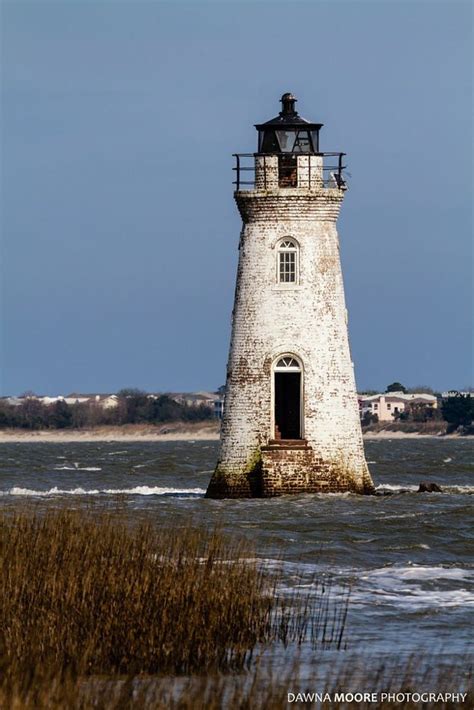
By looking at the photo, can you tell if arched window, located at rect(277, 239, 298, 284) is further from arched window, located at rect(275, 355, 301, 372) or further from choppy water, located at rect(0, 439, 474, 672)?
choppy water, located at rect(0, 439, 474, 672)

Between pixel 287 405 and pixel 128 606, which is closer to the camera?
pixel 128 606

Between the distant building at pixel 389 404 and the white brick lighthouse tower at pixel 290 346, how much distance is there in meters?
99.3

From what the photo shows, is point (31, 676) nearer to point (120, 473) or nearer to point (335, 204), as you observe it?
point (335, 204)

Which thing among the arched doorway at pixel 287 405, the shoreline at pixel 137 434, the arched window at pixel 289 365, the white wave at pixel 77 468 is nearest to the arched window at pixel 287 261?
the arched window at pixel 289 365

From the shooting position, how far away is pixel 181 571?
1526cm

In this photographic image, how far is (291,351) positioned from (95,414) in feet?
339

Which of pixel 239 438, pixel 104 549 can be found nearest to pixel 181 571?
pixel 104 549

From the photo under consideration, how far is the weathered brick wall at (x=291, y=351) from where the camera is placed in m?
29.3

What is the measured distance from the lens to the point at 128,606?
1425 cm

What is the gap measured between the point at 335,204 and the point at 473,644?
15.2 metres

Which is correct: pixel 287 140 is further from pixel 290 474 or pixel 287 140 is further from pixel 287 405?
pixel 290 474

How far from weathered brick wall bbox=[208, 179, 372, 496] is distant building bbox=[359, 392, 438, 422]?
3912 inches

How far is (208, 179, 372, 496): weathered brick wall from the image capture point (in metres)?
29.3

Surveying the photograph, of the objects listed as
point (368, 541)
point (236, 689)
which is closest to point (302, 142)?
point (368, 541)
